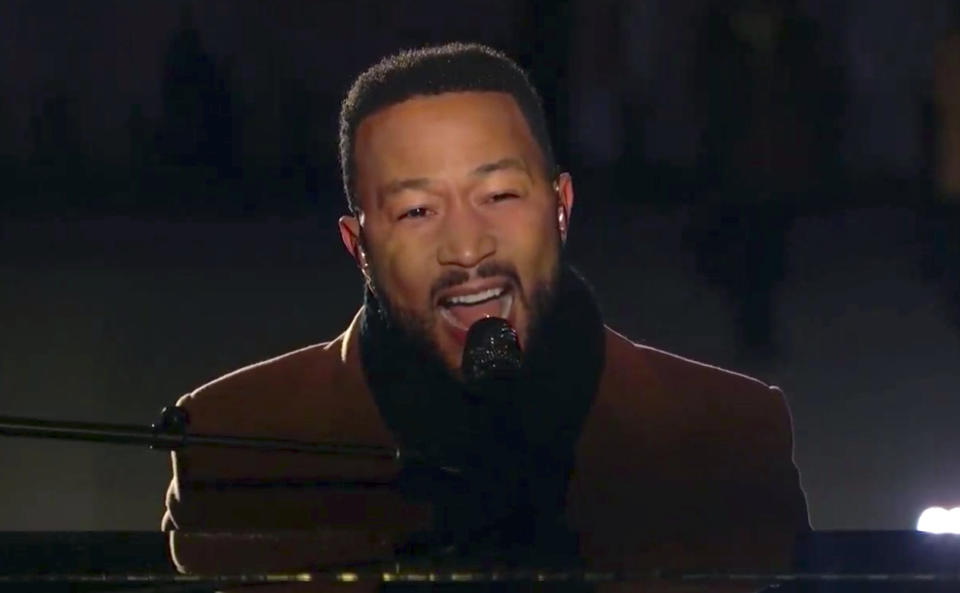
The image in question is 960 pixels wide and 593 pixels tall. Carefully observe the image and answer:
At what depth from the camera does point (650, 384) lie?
234 centimetres

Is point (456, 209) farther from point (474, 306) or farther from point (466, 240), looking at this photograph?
point (474, 306)

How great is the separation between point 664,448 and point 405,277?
489 millimetres

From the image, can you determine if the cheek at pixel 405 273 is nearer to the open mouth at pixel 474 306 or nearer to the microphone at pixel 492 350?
the open mouth at pixel 474 306

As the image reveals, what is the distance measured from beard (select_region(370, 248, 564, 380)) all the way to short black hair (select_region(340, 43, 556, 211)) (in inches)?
6.2

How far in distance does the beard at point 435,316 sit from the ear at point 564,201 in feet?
0.12

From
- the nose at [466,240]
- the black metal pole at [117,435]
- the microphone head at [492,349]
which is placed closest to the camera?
the black metal pole at [117,435]

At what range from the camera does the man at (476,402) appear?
2258 millimetres

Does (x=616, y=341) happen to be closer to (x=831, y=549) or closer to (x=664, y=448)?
(x=664, y=448)

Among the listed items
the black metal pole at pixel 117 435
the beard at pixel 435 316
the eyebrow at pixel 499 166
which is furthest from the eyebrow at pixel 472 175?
the black metal pole at pixel 117 435

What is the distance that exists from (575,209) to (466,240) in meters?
0.19

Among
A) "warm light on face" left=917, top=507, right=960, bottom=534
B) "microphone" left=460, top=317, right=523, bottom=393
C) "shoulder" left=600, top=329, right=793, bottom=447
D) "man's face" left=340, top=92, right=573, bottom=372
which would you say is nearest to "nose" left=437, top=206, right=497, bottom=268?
"man's face" left=340, top=92, right=573, bottom=372

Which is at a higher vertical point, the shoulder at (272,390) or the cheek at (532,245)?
the cheek at (532,245)

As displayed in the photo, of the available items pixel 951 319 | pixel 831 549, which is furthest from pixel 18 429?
pixel 951 319

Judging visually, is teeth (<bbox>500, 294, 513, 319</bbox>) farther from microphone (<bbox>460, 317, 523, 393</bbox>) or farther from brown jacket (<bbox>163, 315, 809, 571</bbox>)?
microphone (<bbox>460, 317, 523, 393</bbox>)
